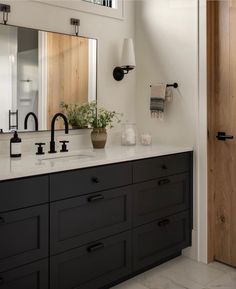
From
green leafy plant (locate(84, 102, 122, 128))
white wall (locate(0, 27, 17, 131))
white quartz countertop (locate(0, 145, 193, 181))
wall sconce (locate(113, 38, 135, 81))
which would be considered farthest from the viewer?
wall sconce (locate(113, 38, 135, 81))

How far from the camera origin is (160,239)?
263cm

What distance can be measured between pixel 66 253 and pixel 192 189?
1.22m

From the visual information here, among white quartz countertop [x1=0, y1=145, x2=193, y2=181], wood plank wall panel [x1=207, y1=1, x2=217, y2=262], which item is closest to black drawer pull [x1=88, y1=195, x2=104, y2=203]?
white quartz countertop [x1=0, y1=145, x2=193, y2=181]

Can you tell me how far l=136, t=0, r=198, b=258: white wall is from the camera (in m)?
2.76

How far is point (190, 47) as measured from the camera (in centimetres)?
275

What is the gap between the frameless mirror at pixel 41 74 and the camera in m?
2.37

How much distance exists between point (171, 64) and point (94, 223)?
1467 mm

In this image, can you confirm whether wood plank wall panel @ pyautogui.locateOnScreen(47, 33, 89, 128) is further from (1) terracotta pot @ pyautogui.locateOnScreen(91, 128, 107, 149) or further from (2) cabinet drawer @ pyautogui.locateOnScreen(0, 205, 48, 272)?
(2) cabinet drawer @ pyautogui.locateOnScreen(0, 205, 48, 272)

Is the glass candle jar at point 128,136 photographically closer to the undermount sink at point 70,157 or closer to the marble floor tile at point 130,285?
the undermount sink at point 70,157

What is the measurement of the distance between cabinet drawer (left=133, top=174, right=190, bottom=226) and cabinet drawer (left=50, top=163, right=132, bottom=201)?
0.17m

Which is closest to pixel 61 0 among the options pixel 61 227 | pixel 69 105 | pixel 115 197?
pixel 69 105

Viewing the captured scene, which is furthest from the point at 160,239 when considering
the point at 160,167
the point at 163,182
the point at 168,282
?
the point at 160,167

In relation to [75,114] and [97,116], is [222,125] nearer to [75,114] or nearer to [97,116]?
[97,116]

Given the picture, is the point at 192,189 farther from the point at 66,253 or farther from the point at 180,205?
the point at 66,253
